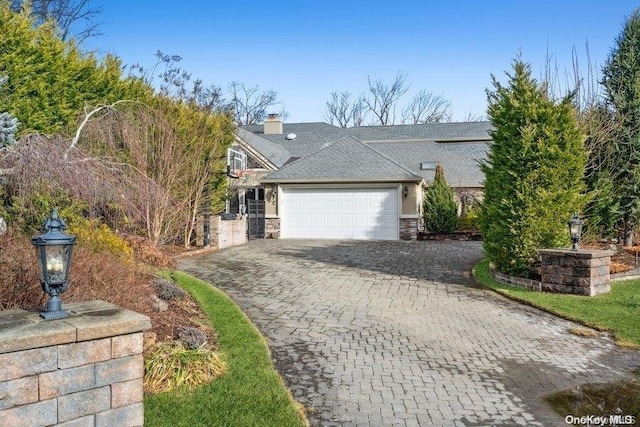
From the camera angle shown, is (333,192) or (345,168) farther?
(345,168)

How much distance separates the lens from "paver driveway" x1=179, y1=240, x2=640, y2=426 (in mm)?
4074

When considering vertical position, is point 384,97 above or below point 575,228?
above

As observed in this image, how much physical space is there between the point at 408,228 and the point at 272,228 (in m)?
5.53

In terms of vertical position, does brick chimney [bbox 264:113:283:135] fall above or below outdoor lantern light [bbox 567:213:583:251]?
above

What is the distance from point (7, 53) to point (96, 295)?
742 cm

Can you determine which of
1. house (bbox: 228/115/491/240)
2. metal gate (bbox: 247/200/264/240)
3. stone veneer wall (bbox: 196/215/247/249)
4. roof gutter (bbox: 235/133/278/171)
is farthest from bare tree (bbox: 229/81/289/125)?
stone veneer wall (bbox: 196/215/247/249)

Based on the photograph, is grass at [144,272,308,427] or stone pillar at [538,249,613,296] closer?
grass at [144,272,308,427]

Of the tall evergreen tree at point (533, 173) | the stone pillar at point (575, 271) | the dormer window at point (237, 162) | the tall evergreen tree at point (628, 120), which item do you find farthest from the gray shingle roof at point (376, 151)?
the stone pillar at point (575, 271)

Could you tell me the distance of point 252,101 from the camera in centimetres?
4434

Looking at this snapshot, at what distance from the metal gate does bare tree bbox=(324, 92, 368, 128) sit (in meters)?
29.9

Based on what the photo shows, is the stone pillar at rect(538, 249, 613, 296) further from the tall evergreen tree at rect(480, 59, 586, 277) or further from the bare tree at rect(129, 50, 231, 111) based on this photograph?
the bare tree at rect(129, 50, 231, 111)

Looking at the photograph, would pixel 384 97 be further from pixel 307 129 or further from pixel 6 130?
pixel 6 130

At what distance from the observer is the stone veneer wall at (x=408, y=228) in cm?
1723

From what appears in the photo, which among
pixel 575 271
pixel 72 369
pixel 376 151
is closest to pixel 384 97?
pixel 376 151
